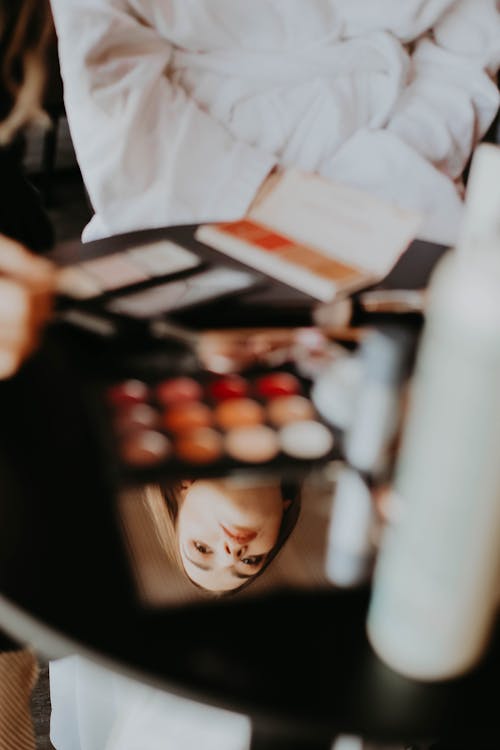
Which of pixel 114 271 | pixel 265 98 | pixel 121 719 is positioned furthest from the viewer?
pixel 265 98

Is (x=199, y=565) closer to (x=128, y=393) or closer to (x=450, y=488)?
(x=128, y=393)

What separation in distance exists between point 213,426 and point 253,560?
0.10m

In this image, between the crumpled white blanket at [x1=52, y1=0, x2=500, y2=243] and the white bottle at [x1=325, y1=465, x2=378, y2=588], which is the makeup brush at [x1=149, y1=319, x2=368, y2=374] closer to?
the white bottle at [x1=325, y1=465, x2=378, y2=588]

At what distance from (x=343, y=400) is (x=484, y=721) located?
8.3 inches

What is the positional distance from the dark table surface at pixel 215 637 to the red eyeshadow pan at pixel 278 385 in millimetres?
116

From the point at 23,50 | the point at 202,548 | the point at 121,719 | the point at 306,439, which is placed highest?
the point at 23,50

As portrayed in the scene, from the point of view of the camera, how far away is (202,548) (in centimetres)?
55

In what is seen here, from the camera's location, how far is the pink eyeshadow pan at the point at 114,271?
25.8 inches

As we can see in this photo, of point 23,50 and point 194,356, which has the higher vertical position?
point 23,50

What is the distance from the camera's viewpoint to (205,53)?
1.12 meters

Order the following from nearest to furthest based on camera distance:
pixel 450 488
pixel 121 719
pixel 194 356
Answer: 1. pixel 450 488
2. pixel 194 356
3. pixel 121 719

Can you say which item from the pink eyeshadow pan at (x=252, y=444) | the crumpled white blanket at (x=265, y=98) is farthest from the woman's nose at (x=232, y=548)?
the crumpled white blanket at (x=265, y=98)

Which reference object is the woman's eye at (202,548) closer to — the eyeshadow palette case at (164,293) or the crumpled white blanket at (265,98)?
the eyeshadow palette case at (164,293)

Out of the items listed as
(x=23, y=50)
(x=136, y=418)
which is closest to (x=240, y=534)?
(x=136, y=418)
